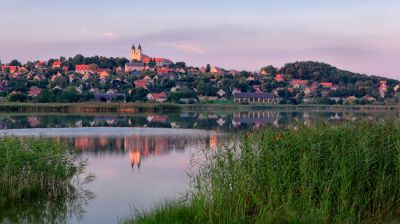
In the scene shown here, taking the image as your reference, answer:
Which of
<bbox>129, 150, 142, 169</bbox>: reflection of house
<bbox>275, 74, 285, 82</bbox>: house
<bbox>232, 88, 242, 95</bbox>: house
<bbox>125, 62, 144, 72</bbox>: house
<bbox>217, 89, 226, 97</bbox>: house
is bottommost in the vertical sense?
<bbox>129, 150, 142, 169</bbox>: reflection of house

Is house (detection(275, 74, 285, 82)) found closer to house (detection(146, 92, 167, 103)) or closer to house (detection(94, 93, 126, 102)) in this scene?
house (detection(146, 92, 167, 103))

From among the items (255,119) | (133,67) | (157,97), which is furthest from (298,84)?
(255,119)

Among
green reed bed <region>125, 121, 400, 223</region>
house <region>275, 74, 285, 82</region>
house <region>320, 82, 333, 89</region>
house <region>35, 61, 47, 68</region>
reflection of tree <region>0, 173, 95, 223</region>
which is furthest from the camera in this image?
house <region>35, 61, 47, 68</region>

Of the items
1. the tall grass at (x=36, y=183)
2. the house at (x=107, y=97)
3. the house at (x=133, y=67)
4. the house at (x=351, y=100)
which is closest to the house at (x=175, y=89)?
the house at (x=107, y=97)

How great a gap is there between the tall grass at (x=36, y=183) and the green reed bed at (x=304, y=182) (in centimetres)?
444

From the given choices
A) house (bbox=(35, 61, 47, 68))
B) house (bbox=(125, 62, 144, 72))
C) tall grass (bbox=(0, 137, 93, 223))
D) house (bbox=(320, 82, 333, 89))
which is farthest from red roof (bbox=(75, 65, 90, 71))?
tall grass (bbox=(0, 137, 93, 223))

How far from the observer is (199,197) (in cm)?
1088

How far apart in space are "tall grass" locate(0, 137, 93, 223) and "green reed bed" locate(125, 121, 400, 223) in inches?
175

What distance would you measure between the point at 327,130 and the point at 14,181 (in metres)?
8.74

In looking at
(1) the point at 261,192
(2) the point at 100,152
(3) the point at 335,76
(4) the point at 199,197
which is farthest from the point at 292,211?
(3) the point at 335,76

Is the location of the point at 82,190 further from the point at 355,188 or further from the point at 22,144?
the point at 355,188

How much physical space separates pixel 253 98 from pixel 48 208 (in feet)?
350

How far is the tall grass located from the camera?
47.3 ft

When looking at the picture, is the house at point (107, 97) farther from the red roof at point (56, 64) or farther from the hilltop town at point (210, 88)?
the red roof at point (56, 64)
